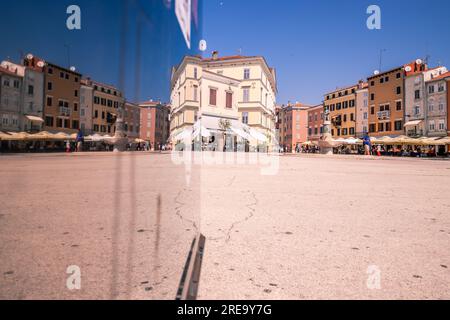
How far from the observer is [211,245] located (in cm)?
199

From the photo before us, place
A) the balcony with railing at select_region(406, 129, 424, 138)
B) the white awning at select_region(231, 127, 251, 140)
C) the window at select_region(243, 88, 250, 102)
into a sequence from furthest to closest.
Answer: the window at select_region(243, 88, 250, 102)
the balcony with railing at select_region(406, 129, 424, 138)
the white awning at select_region(231, 127, 251, 140)

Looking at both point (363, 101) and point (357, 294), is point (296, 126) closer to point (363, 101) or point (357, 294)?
point (363, 101)

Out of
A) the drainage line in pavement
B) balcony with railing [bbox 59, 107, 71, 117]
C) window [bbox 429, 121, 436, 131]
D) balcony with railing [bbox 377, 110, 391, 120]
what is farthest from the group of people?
balcony with railing [bbox 59, 107, 71, 117]

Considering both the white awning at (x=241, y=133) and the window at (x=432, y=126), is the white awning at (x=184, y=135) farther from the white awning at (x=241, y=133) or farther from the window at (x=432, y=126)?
the window at (x=432, y=126)

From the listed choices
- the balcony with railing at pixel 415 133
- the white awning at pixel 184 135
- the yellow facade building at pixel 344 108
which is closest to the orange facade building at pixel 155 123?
the white awning at pixel 184 135

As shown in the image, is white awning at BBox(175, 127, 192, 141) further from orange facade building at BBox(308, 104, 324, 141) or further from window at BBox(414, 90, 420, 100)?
orange facade building at BBox(308, 104, 324, 141)

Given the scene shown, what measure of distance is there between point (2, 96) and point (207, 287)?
3.53ft

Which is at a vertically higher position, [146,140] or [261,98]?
[261,98]

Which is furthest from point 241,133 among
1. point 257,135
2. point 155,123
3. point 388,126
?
point 155,123

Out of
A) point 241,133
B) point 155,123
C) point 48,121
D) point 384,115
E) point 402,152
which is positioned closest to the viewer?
point 48,121

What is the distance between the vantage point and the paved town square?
134cm

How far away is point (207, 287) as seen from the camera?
4.45 feet

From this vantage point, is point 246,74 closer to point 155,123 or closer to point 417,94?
Answer: point 417,94

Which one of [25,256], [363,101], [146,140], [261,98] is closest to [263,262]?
[146,140]
